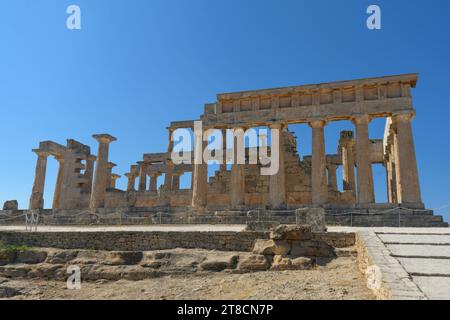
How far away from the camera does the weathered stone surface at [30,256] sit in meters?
14.0

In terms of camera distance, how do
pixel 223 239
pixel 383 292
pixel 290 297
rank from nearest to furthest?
1. pixel 383 292
2. pixel 290 297
3. pixel 223 239

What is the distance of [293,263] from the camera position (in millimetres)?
10648

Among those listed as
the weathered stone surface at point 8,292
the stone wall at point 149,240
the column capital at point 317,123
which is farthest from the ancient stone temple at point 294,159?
the weathered stone surface at point 8,292

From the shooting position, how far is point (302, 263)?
10594mm

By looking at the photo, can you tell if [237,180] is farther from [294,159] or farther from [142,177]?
[142,177]

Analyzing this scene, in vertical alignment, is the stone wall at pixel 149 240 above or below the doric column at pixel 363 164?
below

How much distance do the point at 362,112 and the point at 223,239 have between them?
1319cm

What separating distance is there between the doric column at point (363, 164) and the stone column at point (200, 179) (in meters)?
9.52

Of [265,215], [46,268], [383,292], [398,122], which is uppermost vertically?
[398,122]

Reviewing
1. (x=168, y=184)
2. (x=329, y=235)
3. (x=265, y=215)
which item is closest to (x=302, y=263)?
(x=329, y=235)

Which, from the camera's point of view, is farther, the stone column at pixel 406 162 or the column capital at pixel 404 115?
the column capital at pixel 404 115

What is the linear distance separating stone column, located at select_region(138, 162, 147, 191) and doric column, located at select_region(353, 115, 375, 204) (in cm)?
2313

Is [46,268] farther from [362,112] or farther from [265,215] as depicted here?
[362,112]

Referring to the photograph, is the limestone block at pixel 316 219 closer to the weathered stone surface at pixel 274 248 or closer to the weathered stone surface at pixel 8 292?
the weathered stone surface at pixel 274 248
